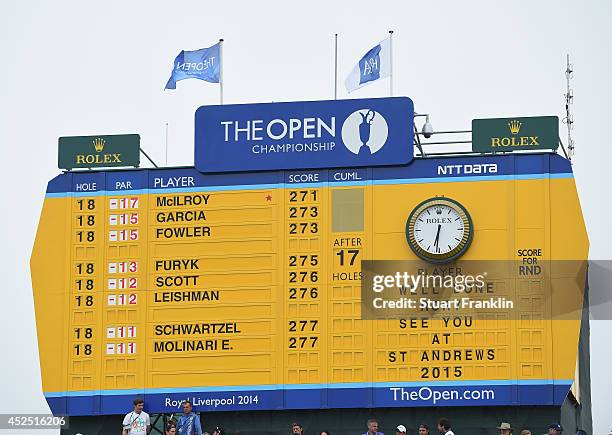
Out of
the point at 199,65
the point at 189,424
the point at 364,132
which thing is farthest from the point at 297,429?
the point at 199,65

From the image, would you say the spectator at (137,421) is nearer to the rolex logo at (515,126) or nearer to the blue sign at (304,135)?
the blue sign at (304,135)

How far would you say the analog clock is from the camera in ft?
94.8

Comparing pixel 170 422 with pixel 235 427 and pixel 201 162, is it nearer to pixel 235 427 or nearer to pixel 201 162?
pixel 235 427

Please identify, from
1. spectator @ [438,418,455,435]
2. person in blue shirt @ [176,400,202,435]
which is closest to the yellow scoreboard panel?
person in blue shirt @ [176,400,202,435]

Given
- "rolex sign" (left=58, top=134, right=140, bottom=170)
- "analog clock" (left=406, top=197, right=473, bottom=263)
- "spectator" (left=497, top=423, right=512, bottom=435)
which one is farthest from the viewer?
"rolex sign" (left=58, top=134, right=140, bottom=170)

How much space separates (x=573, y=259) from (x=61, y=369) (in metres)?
11.0

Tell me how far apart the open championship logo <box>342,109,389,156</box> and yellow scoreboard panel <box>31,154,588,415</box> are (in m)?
0.53

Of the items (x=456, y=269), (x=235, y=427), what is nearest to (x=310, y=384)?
(x=235, y=427)

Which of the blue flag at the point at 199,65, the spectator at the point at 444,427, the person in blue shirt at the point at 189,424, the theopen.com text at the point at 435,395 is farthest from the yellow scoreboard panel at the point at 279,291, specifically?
the blue flag at the point at 199,65

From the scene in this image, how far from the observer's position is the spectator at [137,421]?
96.2ft

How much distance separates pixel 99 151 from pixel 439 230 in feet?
25.6

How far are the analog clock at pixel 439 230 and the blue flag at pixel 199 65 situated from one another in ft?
20.4

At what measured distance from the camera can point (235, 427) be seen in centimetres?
2964

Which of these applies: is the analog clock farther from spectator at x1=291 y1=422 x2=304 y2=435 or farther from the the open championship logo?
spectator at x1=291 y1=422 x2=304 y2=435
